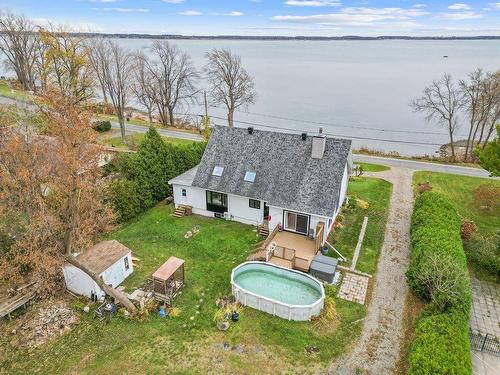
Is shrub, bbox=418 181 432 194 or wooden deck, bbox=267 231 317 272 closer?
wooden deck, bbox=267 231 317 272

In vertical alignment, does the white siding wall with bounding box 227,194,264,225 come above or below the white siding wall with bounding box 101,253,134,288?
above

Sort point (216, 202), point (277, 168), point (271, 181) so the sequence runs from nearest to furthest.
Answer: point (271, 181)
point (277, 168)
point (216, 202)

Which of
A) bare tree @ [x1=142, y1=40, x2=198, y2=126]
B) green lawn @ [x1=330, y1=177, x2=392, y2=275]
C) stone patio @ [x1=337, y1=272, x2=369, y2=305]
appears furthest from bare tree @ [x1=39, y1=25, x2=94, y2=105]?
stone patio @ [x1=337, y1=272, x2=369, y2=305]

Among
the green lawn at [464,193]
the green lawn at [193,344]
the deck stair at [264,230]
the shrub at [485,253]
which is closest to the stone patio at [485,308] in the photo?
the shrub at [485,253]

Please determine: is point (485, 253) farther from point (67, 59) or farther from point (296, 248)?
point (67, 59)

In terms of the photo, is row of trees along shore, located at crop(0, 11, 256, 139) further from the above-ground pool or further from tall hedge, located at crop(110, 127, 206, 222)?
the above-ground pool

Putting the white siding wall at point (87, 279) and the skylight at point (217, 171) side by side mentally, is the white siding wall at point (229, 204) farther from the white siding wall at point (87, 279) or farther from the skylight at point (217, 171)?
the white siding wall at point (87, 279)

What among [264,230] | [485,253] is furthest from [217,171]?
[485,253]
